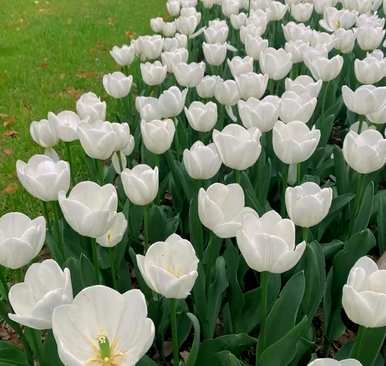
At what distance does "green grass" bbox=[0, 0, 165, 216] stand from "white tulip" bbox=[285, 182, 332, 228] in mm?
2008

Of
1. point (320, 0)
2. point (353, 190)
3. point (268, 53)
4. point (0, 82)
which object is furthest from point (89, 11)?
point (353, 190)

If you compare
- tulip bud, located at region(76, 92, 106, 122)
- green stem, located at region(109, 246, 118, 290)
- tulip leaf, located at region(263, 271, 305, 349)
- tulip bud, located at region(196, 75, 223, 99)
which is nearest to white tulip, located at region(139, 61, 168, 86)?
tulip bud, located at region(196, 75, 223, 99)

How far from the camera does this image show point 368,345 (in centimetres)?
155

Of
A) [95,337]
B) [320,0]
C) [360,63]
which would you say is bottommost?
[320,0]

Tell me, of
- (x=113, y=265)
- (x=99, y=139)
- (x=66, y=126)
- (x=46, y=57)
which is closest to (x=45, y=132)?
(x=66, y=126)

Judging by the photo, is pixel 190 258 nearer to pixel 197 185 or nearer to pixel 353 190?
pixel 197 185

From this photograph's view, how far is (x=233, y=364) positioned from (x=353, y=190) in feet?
4.01

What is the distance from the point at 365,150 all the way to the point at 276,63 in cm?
117

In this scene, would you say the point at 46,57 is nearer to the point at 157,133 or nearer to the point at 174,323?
the point at 157,133

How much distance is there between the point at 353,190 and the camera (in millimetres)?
2461

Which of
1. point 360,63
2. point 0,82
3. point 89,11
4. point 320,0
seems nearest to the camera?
point 360,63

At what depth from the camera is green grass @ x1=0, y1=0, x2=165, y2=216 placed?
4.28 metres

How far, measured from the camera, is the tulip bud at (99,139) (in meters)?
2.05

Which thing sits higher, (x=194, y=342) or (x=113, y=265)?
(x=194, y=342)
